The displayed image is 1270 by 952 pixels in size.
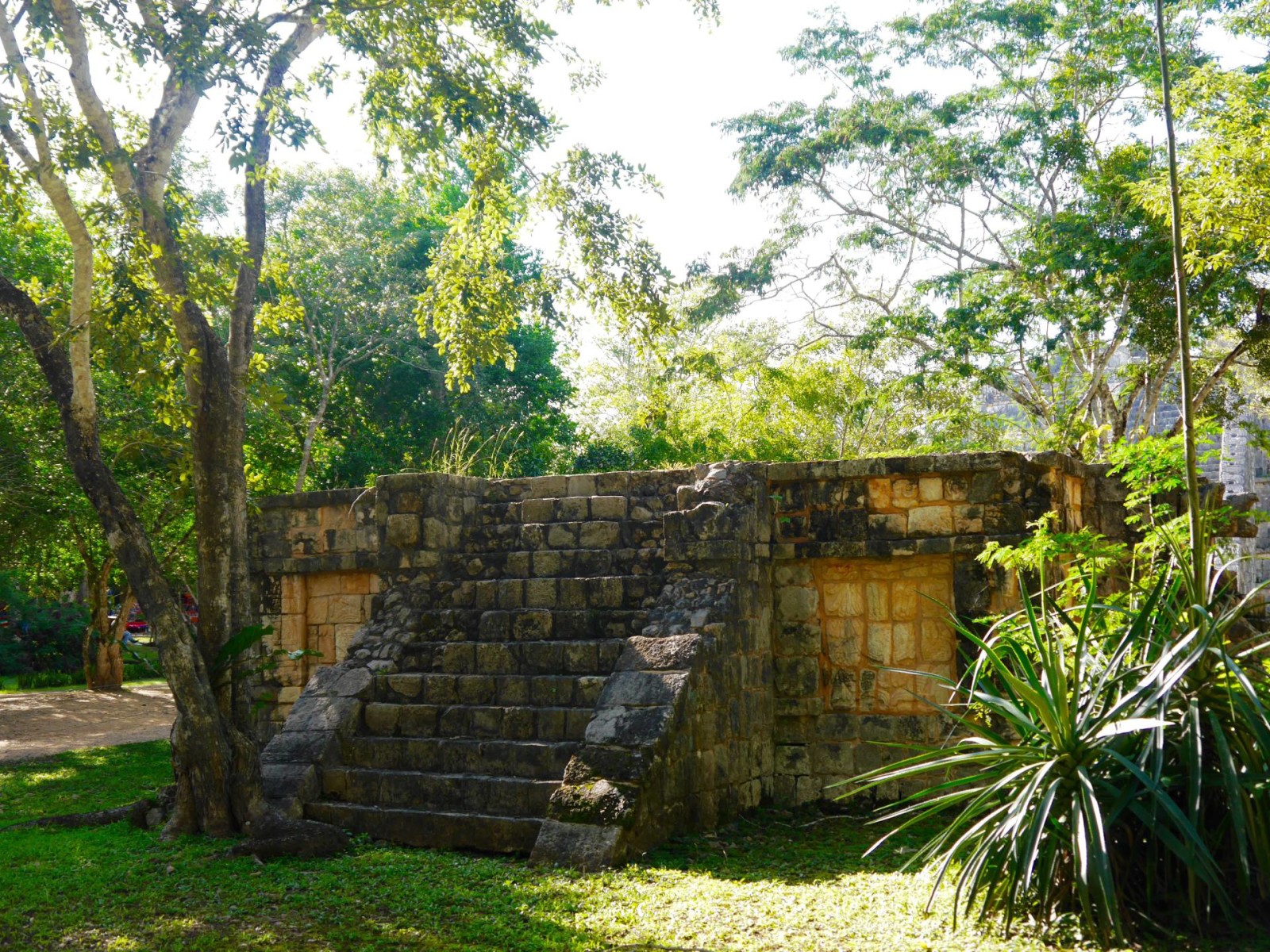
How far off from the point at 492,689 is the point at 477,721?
25 cm

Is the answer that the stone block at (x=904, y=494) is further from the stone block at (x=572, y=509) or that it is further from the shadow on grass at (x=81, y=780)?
the shadow on grass at (x=81, y=780)

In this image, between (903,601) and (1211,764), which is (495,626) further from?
(1211,764)

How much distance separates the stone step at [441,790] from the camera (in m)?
6.25

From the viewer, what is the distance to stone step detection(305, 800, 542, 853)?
6.08 meters

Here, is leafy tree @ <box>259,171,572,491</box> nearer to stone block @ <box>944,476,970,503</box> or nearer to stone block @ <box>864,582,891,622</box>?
stone block @ <box>864,582,891,622</box>

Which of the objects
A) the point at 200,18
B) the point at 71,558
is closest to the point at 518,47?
the point at 200,18

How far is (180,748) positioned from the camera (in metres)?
6.22

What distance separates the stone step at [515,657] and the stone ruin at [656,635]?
15mm

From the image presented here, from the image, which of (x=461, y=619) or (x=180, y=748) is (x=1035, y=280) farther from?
(x=180, y=748)

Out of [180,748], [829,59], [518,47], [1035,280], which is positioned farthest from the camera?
[829,59]

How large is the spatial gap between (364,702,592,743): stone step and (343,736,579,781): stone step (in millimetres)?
74

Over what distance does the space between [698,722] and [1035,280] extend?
1009cm

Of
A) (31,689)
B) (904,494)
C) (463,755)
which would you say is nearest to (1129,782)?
(904,494)

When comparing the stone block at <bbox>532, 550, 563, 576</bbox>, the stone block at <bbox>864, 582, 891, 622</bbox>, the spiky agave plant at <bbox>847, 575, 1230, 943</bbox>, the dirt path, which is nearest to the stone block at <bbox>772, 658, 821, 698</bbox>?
the stone block at <bbox>864, 582, 891, 622</bbox>
